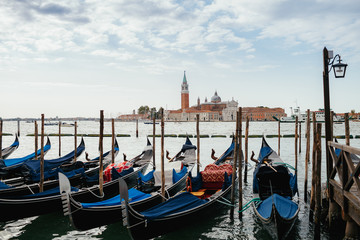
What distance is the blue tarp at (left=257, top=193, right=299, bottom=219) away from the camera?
375 cm

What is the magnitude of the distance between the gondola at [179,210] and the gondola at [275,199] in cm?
58

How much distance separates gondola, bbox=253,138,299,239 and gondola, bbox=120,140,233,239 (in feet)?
1.91

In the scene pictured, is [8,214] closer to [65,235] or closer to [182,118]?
[65,235]

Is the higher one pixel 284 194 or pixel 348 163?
pixel 348 163

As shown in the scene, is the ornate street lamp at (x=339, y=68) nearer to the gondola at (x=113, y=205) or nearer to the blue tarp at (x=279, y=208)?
the blue tarp at (x=279, y=208)

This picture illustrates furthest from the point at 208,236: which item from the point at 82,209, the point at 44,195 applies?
the point at 44,195

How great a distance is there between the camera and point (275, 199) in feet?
13.4

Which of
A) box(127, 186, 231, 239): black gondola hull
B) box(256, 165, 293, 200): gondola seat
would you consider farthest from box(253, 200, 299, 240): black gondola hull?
box(256, 165, 293, 200): gondola seat

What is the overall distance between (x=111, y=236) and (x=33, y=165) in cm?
324

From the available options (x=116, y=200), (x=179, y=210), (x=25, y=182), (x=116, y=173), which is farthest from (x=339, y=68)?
(x=25, y=182)


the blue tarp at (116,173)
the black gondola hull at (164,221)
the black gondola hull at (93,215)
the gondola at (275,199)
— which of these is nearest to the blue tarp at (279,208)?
the gondola at (275,199)

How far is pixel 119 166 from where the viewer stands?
7.26 meters

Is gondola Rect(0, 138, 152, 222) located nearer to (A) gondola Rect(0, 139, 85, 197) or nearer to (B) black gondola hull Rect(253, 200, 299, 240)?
(A) gondola Rect(0, 139, 85, 197)

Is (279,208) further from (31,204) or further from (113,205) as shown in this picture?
(31,204)
